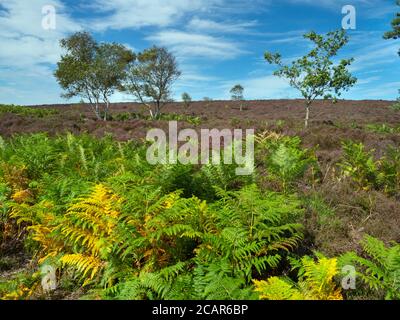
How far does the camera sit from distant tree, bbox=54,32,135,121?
91.6 ft

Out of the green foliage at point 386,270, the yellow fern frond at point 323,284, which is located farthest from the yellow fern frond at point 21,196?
the green foliage at point 386,270

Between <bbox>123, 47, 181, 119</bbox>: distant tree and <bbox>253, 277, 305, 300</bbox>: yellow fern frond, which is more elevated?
<bbox>123, 47, 181, 119</bbox>: distant tree

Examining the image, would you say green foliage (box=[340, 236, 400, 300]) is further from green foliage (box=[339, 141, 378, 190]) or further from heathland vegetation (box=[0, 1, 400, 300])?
green foliage (box=[339, 141, 378, 190])

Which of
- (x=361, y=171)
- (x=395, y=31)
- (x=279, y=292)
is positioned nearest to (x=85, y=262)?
(x=279, y=292)

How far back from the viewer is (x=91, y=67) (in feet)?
91.5

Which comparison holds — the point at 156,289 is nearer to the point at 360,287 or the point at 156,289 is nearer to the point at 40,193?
the point at 360,287

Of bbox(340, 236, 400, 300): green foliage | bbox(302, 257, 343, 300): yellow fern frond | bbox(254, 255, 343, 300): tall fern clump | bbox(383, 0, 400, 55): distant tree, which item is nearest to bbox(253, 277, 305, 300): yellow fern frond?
bbox(254, 255, 343, 300): tall fern clump

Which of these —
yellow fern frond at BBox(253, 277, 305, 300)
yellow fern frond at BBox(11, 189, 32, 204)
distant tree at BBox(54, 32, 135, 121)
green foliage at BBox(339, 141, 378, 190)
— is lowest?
yellow fern frond at BBox(253, 277, 305, 300)

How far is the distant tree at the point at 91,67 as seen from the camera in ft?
91.6

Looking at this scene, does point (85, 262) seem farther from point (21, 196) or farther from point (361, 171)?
point (361, 171)

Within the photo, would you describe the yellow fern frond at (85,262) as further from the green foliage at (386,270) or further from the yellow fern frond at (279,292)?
the green foliage at (386,270)

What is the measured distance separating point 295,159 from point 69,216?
3.89m

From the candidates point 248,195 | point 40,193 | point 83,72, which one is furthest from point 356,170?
point 83,72

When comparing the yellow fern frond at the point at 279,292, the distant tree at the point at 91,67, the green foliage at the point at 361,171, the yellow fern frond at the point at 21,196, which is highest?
the distant tree at the point at 91,67
